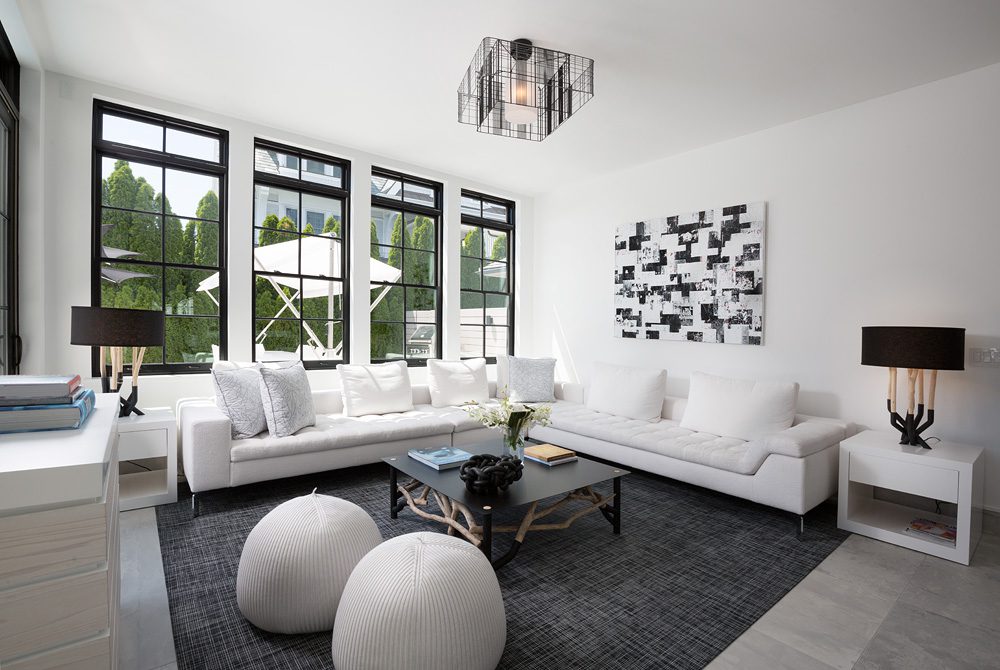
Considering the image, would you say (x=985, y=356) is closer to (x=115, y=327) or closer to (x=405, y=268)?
(x=405, y=268)

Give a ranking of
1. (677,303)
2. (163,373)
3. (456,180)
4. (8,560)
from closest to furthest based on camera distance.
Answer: (8,560) < (163,373) < (677,303) < (456,180)

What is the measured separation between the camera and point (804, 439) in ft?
10.1

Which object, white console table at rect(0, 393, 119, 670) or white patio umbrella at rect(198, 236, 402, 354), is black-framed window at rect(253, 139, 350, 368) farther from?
white console table at rect(0, 393, 119, 670)

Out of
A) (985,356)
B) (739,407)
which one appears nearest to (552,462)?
(739,407)

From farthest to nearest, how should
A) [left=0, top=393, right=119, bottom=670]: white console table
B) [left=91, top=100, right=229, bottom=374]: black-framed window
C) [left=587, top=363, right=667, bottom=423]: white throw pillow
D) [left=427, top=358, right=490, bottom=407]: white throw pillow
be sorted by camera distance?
[left=427, top=358, right=490, bottom=407]: white throw pillow → [left=587, top=363, right=667, bottom=423]: white throw pillow → [left=91, top=100, right=229, bottom=374]: black-framed window → [left=0, top=393, right=119, bottom=670]: white console table

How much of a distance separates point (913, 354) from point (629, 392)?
2.11 m

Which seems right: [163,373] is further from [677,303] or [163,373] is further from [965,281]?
[965,281]

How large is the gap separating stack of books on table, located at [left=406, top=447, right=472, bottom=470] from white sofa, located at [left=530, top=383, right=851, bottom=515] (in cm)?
139

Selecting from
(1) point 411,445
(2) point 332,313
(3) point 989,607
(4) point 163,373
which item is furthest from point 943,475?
(4) point 163,373

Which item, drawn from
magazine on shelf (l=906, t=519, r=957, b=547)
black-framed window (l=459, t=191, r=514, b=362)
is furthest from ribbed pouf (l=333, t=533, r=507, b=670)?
black-framed window (l=459, t=191, r=514, b=362)

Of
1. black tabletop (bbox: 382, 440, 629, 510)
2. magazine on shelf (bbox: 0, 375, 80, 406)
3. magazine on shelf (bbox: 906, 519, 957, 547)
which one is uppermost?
magazine on shelf (bbox: 0, 375, 80, 406)

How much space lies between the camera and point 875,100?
362 centimetres

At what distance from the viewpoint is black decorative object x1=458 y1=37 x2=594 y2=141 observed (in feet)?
9.81

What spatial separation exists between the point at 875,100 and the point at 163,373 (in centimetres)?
571
